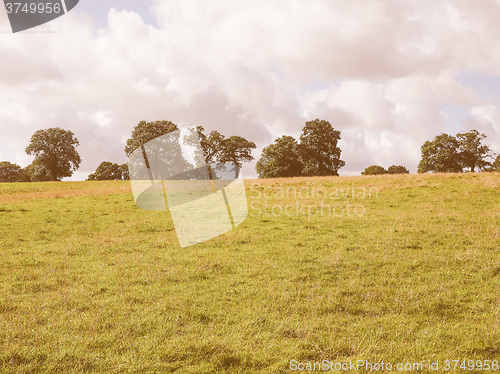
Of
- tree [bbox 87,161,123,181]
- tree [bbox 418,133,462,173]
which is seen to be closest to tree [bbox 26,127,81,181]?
tree [bbox 87,161,123,181]

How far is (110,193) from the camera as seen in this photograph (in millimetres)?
34375

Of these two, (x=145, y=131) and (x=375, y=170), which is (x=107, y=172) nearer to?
(x=145, y=131)

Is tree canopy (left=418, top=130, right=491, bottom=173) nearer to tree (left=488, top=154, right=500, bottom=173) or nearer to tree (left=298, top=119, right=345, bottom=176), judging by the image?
tree (left=488, top=154, right=500, bottom=173)

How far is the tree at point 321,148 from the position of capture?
2670 inches

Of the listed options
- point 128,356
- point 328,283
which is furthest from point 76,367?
point 328,283

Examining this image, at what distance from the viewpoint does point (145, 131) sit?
58875 millimetres

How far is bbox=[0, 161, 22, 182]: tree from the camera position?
104 meters

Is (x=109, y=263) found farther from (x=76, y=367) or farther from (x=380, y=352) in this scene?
(x=380, y=352)

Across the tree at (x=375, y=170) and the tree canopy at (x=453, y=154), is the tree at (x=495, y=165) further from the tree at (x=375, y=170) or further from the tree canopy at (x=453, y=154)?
the tree at (x=375, y=170)

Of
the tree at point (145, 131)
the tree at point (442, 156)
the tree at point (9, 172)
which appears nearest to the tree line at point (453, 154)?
the tree at point (442, 156)

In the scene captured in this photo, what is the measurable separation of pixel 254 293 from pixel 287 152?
61.7 meters

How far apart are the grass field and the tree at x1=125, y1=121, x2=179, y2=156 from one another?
37.3m

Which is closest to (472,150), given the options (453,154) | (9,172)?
(453,154)

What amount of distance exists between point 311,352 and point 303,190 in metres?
25.3
